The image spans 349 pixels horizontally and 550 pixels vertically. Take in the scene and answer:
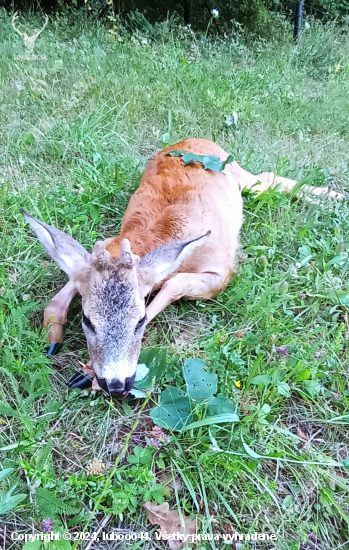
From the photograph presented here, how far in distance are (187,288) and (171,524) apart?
4.86ft

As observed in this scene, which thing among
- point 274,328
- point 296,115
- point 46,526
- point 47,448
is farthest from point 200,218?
point 296,115

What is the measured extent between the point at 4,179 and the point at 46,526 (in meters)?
3.20

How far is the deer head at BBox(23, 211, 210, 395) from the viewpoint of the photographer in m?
2.33

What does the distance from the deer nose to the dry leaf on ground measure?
543 millimetres

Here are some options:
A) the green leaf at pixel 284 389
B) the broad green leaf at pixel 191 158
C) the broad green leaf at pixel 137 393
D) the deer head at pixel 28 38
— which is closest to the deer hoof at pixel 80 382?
the broad green leaf at pixel 137 393

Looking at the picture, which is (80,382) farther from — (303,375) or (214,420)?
(303,375)

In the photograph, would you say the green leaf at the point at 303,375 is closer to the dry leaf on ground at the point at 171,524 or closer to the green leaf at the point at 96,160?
the dry leaf on ground at the point at 171,524

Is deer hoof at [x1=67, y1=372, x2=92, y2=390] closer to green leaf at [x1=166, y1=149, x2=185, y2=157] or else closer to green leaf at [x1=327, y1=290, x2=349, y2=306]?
green leaf at [x1=327, y1=290, x2=349, y2=306]

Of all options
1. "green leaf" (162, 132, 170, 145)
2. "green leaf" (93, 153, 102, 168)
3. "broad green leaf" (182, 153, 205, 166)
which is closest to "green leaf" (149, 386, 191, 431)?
"broad green leaf" (182, 153, 205, 166)

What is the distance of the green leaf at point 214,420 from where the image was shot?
7.39ft

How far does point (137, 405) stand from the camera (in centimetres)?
250

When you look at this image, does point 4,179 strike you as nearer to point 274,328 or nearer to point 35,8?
point 274,328

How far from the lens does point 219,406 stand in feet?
7.73

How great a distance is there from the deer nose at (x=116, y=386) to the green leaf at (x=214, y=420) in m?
0.36
